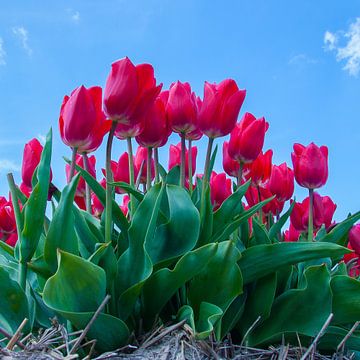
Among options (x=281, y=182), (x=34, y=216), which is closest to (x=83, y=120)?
(x=34, y=216)

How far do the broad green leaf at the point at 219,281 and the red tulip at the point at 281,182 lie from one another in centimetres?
69

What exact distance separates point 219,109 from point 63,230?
18.1 inches

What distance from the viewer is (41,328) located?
1.13 metres

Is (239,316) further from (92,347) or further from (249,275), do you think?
(92,347)

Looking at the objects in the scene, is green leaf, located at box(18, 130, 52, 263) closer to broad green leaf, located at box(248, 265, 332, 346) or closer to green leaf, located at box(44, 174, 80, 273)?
green leaf, located at box(44, 174, 80, 273)

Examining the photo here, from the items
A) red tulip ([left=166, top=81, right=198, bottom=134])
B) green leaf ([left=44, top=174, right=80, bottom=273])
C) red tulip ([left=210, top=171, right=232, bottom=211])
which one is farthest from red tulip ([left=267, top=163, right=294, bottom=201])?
green leaf ([left=44, top=174, right=80, bottom=273])

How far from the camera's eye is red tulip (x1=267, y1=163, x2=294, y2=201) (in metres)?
1.76

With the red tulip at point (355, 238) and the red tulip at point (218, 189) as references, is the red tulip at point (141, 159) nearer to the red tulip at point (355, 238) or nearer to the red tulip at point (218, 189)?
the red tulip at point (218, 189)

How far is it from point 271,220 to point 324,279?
68 centimetres

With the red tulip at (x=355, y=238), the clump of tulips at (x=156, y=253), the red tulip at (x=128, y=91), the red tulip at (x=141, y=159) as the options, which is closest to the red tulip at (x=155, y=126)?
the clump of tulips at (x=156, y=253)

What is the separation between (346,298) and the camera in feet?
4.08

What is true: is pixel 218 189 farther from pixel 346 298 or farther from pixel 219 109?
pixel 346 298

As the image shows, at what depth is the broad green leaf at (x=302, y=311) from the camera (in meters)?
1.20

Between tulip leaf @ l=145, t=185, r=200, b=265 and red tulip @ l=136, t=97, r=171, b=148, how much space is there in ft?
0.64
